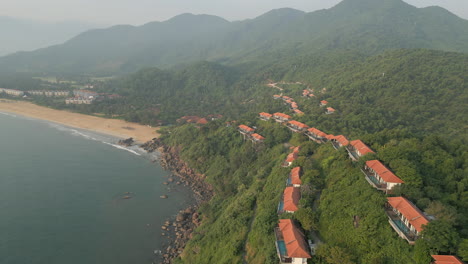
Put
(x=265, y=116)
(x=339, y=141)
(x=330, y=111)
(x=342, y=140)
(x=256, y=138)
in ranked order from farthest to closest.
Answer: (x=265, y=116) → (x=330, y=111) → (x=256, y=138) → (x=339, y=141) → (x=342, y=140)

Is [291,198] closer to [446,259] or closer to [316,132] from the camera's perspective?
[446,259]

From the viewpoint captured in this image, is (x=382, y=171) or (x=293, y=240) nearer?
(x=293, y=240)

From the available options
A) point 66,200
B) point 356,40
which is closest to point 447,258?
point 66,200

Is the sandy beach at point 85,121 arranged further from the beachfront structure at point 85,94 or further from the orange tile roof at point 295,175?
the orange tile roof at point 295,175

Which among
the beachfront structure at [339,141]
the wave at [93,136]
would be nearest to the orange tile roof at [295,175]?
the beachfront structure at [339,141]

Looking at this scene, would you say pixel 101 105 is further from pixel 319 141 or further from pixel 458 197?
pixel 458 197

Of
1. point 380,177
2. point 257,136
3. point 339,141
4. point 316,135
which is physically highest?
point 380,177

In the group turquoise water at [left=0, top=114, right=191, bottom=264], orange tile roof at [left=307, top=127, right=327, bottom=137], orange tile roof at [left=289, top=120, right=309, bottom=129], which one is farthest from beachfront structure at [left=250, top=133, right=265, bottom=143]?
turquoise water at [left=0, top=114, right=191, bottom=264]

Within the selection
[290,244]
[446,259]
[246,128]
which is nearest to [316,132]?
[246,128]
